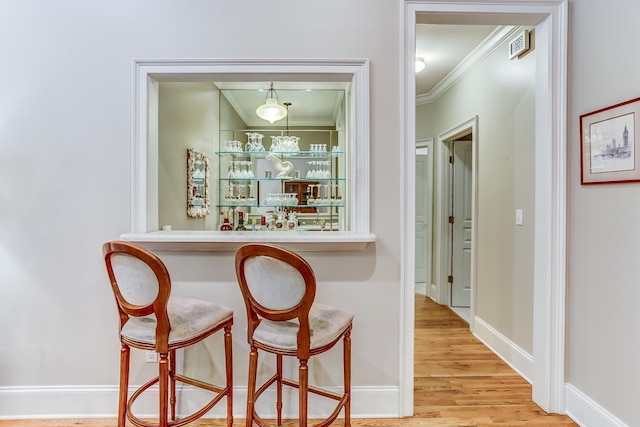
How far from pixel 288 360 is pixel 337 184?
1522mm

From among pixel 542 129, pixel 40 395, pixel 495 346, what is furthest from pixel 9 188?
pixel 495 346

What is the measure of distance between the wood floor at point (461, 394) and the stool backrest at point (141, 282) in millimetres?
873

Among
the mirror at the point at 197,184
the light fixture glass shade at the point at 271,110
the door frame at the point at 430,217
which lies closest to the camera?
the mirror at the point at 197,184

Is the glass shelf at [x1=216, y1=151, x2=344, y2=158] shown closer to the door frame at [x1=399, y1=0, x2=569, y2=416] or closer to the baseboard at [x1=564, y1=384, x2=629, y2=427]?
the door frame at [x1=399, y1=0, x2=569, y2=416]

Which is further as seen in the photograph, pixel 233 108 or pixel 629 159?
pixel 233 108

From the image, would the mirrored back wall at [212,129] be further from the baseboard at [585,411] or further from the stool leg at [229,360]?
the baseboard at [585,411]

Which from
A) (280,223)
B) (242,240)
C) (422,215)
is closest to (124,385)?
(242,240)

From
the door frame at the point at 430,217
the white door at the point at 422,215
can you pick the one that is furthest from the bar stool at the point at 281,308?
the white door at the point at 422,215

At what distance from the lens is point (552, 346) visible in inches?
82.2

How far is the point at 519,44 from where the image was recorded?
8.60 feet

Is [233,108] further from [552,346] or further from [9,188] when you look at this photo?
[552,346]

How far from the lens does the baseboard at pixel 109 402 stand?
2031 millimetres

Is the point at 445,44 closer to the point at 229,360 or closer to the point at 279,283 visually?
the point at 279,283

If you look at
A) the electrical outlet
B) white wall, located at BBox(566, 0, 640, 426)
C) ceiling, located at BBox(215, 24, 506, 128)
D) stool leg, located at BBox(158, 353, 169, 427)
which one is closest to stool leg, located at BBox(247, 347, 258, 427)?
stool leg, located at BBox(158, 353, 169, 427)
